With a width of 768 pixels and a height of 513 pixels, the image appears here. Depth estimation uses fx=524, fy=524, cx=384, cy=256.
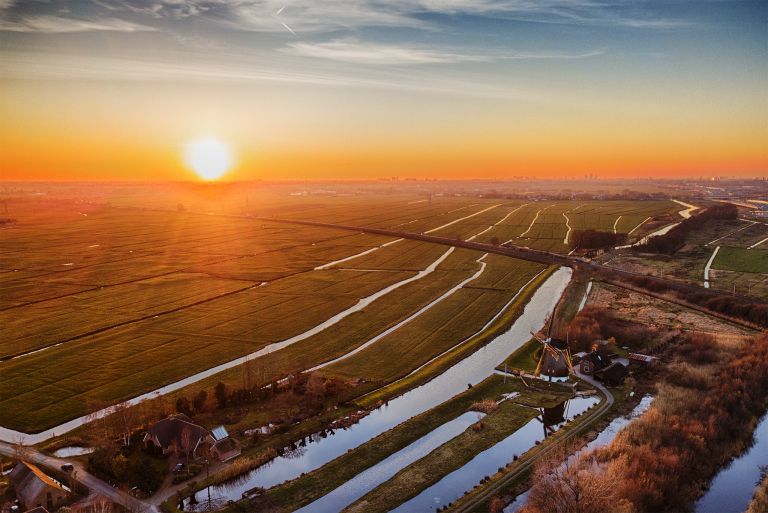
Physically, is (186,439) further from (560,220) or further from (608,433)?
(560,220)

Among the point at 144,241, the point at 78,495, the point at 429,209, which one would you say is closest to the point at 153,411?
the point at 78,495

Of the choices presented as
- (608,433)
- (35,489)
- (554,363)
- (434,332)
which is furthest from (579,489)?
(434,332)

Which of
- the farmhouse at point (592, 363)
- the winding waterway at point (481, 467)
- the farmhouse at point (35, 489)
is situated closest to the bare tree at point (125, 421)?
the farmhouse at point (35, 489)

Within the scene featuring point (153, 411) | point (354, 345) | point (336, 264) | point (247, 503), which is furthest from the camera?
point (336, 264)

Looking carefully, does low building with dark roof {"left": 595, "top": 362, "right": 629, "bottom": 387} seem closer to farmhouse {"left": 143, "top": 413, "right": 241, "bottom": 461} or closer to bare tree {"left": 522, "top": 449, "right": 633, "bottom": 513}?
bare tree {"left": 522, "top": 449, "right": 633, "bottom": 513}

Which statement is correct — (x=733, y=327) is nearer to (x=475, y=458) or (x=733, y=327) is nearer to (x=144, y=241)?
A: (x=475, y=458)

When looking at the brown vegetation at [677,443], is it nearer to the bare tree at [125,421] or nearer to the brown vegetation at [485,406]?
the brown vegetation at [485,406]
